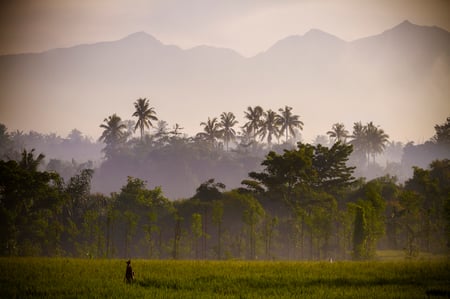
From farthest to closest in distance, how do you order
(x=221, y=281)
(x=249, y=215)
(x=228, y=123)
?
(x=228, y=123) → (x=249, y=215) → (x=221, y=281)

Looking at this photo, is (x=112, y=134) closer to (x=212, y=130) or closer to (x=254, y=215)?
(x=212, y=130)

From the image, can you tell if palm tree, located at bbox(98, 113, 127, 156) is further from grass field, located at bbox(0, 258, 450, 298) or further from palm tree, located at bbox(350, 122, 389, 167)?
grass field, located at bbox(0, 258, 450, 298)

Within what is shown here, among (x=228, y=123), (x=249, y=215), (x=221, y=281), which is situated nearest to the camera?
(x=221, y=281)

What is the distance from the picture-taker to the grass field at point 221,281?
22.3m

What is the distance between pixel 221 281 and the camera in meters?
26.2

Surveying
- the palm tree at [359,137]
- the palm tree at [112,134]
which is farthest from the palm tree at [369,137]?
the palm tree at [112,134]

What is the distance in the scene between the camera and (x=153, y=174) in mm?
154000

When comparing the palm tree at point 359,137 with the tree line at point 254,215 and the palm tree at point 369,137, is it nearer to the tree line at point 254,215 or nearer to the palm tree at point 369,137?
the palm tree at point 369,137

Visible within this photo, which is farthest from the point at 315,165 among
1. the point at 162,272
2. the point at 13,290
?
the point at 13,290

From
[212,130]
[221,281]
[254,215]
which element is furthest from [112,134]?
[221,281]

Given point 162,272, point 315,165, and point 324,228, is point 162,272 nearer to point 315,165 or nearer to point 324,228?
point 324,228

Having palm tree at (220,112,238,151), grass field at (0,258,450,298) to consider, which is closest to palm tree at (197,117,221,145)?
palm tree at (220,112,238,151)

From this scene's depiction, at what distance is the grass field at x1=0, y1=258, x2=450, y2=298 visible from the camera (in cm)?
2234

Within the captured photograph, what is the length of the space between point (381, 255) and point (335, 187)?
49.9ft
